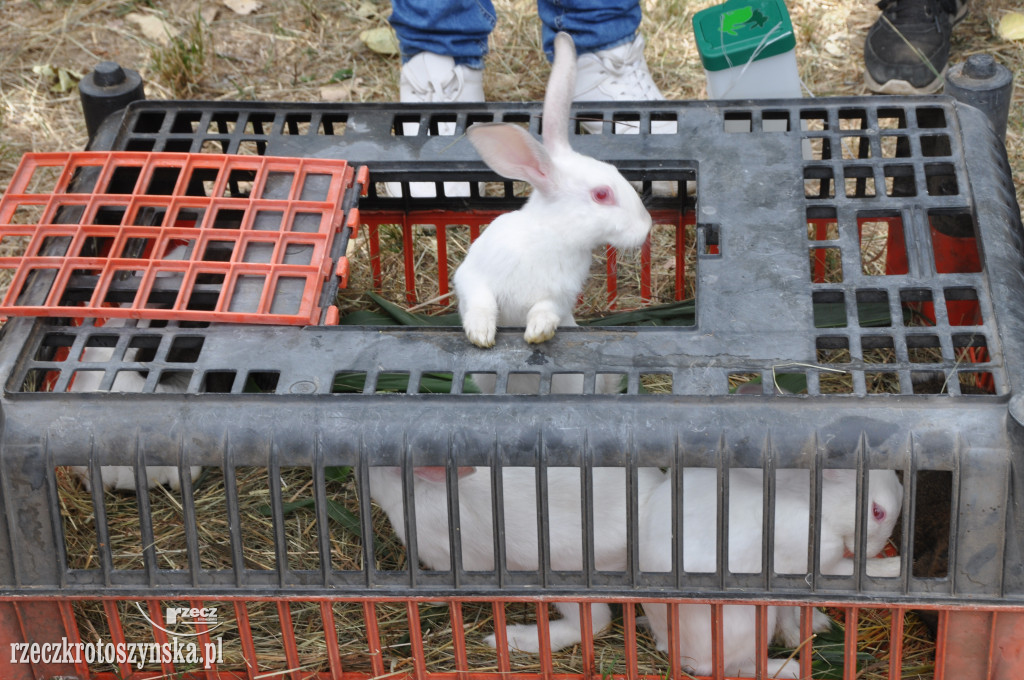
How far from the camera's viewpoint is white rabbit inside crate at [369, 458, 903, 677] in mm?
1989

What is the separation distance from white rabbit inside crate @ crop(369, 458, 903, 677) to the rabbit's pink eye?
1.66 ft

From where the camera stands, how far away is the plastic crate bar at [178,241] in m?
2.10

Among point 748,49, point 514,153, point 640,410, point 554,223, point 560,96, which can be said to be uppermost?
point 748,49

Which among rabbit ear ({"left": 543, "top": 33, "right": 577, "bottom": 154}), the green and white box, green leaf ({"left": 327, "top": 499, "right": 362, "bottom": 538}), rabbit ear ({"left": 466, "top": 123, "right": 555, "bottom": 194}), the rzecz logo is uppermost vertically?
the green and white box

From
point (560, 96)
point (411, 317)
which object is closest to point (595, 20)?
point (411, 317)

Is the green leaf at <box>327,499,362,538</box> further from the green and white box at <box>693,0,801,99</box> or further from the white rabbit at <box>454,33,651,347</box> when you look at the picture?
the green and white box at <box>693,0,801,99</box>

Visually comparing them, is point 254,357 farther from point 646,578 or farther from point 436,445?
point 646,578

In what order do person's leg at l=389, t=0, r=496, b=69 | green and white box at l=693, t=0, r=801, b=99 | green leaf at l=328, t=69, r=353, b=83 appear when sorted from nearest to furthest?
green and white box at l=693, t=0, r=801, b=99 → person's leg at l=389, t=0, r=496, b=69 → green leaf at l=328, t=69, r=353, b=83

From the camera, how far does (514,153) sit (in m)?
2.16

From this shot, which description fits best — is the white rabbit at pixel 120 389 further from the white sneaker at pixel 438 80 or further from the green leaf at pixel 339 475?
the white sneaker at pixel 438 80

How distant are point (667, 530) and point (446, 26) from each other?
71.8 inches

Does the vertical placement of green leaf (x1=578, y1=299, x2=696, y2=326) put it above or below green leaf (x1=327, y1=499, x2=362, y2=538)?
above

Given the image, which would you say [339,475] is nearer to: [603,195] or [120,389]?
[120,389]

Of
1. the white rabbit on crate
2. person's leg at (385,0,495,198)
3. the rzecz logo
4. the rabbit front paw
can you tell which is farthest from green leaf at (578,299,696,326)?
the rzecz logo
